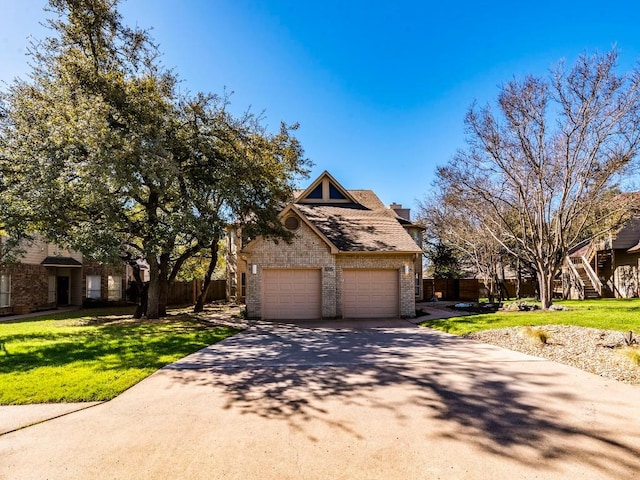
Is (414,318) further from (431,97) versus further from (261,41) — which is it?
(261,41)

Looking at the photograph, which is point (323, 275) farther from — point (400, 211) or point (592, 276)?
point (592, 276)

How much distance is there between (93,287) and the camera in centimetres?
2294

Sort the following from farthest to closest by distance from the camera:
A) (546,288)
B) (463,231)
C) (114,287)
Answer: (463,231), (114,287), (546,288)

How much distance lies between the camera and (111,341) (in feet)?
32.4

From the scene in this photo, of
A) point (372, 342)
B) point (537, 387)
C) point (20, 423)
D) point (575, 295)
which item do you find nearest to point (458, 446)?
point (537, 387)

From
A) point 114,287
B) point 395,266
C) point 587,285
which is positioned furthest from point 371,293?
point 587,285

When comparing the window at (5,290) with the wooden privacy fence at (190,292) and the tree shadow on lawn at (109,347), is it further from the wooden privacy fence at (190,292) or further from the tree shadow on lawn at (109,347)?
the tree shadow on lawn at (109,347)

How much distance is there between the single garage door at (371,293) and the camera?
604 inches

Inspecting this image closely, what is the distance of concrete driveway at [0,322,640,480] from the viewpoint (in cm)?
335

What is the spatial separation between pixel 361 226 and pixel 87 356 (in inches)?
484

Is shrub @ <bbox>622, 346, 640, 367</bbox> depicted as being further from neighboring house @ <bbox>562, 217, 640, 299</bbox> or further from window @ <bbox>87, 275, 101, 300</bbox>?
window @ <bbox>87, 275, 101, 300</bbox>

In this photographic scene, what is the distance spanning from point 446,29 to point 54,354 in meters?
14.5

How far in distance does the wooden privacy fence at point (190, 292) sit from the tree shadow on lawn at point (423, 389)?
48.9 ft

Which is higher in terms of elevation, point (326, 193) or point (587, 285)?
point (326, 193)
